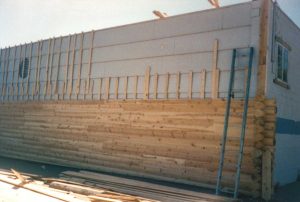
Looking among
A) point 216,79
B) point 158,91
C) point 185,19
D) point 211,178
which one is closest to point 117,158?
point 158,91

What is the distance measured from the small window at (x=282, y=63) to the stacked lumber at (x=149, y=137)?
7.08 feet

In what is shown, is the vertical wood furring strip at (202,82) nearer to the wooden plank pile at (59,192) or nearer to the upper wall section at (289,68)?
the upper wall section at (289,68)

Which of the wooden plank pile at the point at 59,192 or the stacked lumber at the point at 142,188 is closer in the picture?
the wooden plank pile at the point at 59,192

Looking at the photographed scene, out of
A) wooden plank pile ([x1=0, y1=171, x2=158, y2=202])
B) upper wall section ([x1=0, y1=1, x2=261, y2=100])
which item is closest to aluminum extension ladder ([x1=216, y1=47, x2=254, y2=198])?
upper wall section ([x1=0, y1=1, x2=261, y2=100])

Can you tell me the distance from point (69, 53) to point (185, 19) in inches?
265

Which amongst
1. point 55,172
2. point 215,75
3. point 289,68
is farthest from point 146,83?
point 289,68

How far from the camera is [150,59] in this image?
12953 mm

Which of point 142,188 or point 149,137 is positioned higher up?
point 149,137

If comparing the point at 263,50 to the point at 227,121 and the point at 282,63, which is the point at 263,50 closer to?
the point at 282,63

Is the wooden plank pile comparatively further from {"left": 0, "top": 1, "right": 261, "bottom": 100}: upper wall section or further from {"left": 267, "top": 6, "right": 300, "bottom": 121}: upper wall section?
{"left": 267, "top": 6, "right": 300, "bottom": 121}: upper wall section

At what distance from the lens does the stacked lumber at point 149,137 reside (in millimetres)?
10102

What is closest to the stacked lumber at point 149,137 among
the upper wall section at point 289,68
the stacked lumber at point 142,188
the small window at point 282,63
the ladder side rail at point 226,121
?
the ladder side rail at point 226,121

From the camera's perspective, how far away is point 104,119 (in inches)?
557

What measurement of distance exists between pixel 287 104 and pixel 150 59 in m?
5.47
